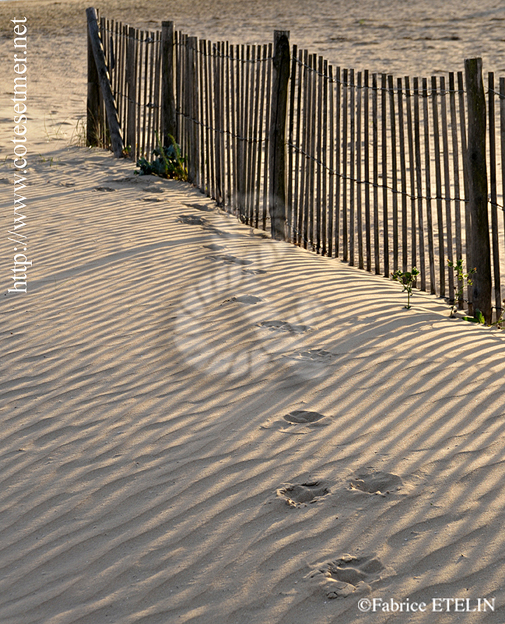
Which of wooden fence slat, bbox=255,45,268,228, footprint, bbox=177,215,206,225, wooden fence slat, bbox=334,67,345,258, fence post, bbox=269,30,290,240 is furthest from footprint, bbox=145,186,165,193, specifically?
wooden fence slat, bbox=334,67,345,258

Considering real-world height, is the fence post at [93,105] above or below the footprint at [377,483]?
above

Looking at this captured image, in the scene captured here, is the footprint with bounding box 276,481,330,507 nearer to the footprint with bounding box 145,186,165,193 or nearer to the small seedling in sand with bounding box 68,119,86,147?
the footprint with bounding box 145,186,165,193

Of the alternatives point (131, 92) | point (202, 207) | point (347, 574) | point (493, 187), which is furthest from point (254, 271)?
point (131, 92)

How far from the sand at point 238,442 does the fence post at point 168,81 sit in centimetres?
246

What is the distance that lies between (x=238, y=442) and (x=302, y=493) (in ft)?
1.42

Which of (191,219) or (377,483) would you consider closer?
(377,483)

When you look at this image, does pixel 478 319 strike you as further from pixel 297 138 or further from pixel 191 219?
pixel 191 219

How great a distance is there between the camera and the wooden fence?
439 cm

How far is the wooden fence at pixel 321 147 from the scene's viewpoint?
4.39 metres

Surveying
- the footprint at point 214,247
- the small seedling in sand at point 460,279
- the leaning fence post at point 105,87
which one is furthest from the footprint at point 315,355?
the leaning fence post at point 105,87

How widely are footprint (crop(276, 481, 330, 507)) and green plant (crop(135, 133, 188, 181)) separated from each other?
5267mm

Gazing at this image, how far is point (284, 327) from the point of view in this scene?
4035 mm

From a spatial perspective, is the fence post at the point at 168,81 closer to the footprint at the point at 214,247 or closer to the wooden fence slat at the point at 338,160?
the wooden fence slat at the point at 338,160

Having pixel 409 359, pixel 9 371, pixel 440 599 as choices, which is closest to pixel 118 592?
pixel 440 599
